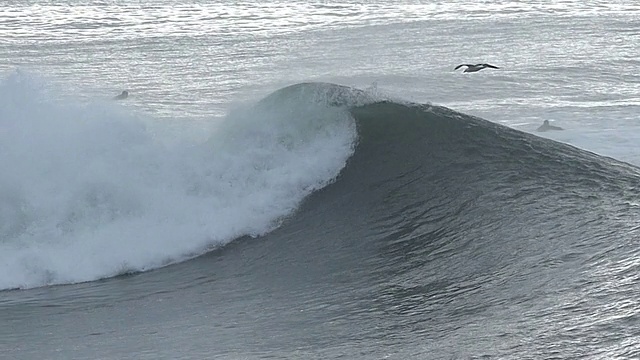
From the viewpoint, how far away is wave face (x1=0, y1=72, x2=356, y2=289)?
9.73 m

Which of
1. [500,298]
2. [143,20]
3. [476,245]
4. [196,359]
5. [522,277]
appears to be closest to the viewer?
Answer: [196,359]

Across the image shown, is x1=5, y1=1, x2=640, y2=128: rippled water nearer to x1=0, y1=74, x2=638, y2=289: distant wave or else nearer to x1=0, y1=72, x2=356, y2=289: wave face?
x1=0, y1=74, x2=638, y2=289: distant wave

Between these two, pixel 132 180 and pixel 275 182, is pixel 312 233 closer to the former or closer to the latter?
pixel 275 182

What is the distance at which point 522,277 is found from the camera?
8.11 metres

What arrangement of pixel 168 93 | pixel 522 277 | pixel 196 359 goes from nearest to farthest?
1. pixel 196 359
2. pixel 522 277
3. pixel 168 93

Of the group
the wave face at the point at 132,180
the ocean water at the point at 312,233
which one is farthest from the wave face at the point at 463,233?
the wave face at the point at 132,180

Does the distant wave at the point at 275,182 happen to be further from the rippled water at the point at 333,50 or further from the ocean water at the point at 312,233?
the rippled water at the point at 333,50

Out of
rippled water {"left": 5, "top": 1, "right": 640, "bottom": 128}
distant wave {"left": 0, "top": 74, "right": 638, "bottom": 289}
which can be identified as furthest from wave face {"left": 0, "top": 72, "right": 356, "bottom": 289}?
rippled water {"left": 5, "top": 1, "right": 640, "bottom": 128}

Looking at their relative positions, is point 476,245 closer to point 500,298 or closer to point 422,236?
point 422,236

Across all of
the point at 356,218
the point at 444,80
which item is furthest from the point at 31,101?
the point at 444,80

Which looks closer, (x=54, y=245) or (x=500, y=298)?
(x=500, y=298)

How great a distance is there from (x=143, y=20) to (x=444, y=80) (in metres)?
14.5

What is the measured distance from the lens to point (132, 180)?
426 inches

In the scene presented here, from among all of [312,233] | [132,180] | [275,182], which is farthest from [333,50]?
[312,233]
